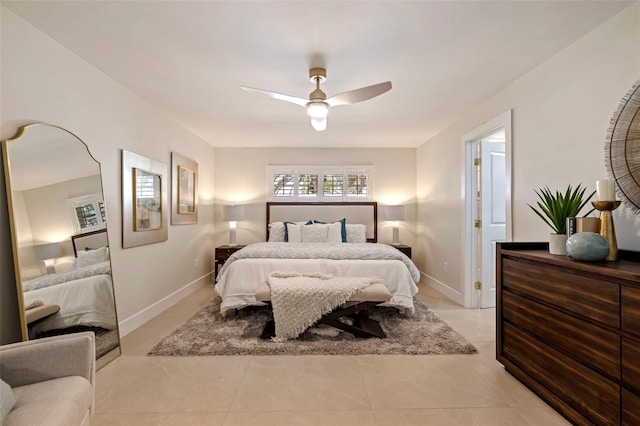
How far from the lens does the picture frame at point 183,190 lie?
3.98 metres

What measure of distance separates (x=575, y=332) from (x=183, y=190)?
171 inches

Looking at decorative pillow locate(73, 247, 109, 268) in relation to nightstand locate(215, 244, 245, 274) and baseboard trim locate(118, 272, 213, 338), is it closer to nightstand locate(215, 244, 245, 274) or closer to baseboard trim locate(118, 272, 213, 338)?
baseboard trim locate(118, 272, 213, 338)

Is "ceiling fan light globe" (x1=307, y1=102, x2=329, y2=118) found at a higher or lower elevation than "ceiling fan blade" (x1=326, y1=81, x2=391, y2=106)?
lower

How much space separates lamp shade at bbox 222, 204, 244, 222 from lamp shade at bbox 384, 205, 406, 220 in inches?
100

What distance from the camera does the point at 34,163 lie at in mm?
1989

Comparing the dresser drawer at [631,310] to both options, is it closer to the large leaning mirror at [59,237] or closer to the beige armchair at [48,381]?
the beige armchair at [48,381]

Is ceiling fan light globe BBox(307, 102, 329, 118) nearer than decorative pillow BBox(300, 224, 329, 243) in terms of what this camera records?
Yes

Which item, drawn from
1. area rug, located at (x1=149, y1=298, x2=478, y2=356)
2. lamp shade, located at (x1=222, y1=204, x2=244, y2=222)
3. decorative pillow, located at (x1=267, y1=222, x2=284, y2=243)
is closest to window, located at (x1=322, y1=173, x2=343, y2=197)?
decorative pillow, located at (x1=267, y1=222, x2=284, y2=243)

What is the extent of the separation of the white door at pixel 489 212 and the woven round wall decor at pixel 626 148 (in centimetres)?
189

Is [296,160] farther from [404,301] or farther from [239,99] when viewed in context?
[404,301]

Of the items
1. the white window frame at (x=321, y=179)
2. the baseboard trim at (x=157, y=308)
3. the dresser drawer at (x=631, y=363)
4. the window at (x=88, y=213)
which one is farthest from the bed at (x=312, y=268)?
the dresser drawer at (x=631, y=363)

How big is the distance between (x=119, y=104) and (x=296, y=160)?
10.2ft

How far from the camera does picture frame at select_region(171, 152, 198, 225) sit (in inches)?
157

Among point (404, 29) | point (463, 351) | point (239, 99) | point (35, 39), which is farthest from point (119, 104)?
point (463, 351)
